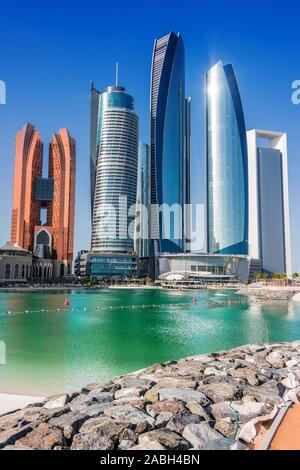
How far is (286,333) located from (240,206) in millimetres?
155918

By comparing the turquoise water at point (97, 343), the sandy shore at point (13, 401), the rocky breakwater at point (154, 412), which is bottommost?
the turquoise water at point (97, 343)

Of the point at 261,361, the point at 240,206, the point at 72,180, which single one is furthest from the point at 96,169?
the point at 261,361

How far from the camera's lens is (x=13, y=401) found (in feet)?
42.7

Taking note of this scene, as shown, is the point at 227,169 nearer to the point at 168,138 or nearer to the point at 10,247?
the point at 168,138

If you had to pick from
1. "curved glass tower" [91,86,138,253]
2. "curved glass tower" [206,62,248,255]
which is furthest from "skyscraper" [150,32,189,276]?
"curved glass tower" [206,62,248,255]

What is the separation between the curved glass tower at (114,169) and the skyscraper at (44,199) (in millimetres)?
12793

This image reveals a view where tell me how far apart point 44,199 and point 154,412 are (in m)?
166

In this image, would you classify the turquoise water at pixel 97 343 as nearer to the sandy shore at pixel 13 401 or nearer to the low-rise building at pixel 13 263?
the sandy shore at pixel 13 401

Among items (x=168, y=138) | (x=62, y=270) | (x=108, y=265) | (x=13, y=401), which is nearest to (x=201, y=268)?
(x=108, y=265)

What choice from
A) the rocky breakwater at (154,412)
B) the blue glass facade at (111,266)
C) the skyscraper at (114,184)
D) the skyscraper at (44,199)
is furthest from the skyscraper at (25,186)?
the rocky breakwater at (154,412)

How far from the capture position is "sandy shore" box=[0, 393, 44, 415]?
1223 centimetres

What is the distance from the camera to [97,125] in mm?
182500

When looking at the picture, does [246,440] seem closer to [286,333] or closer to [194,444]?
[194,444]

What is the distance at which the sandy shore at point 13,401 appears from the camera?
12233mm
